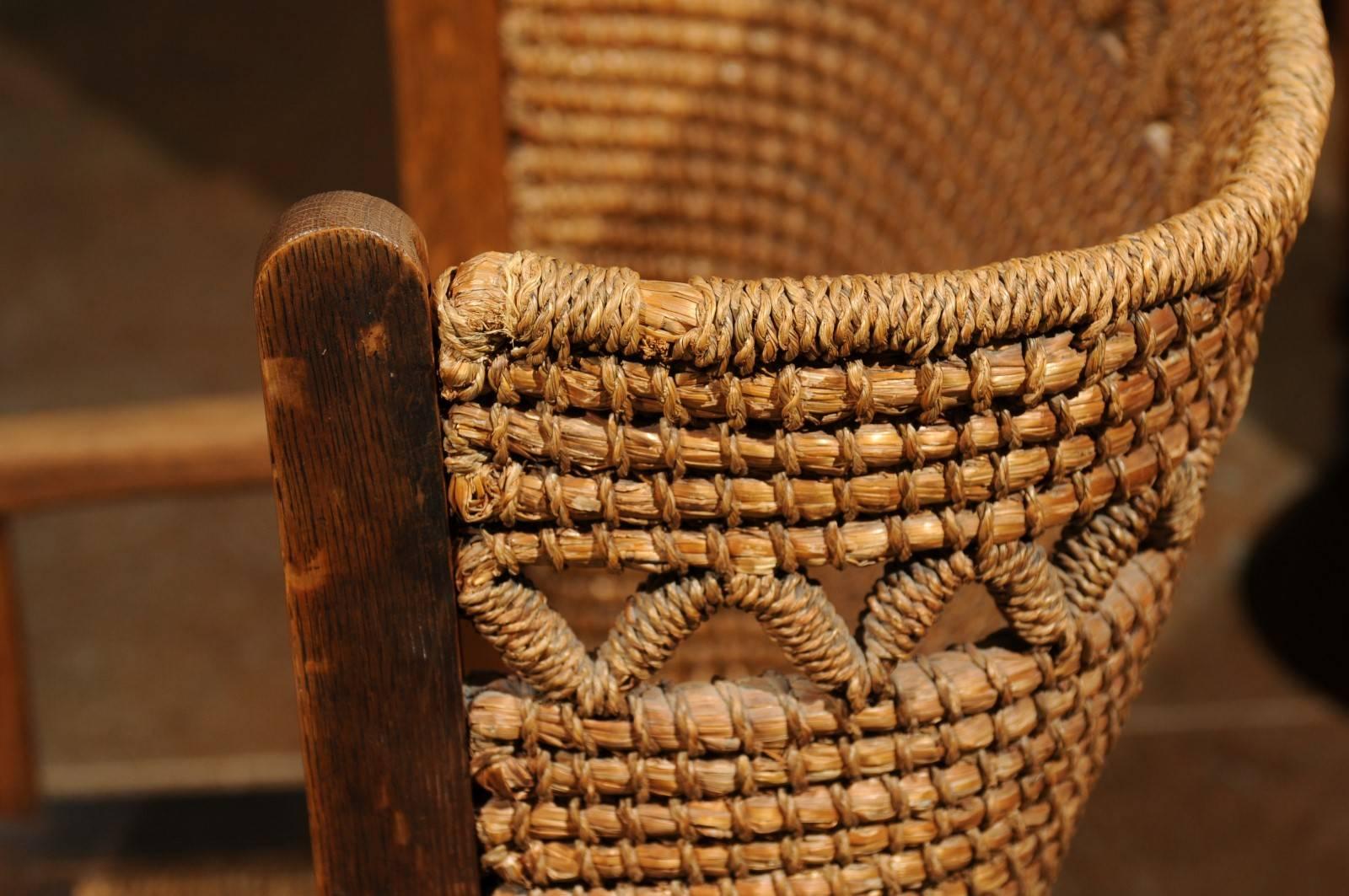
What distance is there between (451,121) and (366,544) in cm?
69

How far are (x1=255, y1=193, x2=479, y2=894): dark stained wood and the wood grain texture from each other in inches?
22.1

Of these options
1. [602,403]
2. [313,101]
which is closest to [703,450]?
[602,403]

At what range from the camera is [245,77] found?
311cm

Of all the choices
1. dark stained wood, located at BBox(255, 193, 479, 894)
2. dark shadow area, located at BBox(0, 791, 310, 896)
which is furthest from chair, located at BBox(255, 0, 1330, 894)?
dark shadow area, located at BBox(0, 791, 310, 896)

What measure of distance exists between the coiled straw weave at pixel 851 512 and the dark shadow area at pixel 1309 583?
49.0 inches

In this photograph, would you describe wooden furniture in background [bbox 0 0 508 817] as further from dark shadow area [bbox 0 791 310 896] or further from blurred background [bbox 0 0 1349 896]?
blurred background [bbox 0 0 1349 896]

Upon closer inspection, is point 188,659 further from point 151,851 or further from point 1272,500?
point 1272,500

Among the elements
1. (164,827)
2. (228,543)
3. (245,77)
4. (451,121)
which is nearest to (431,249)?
(451,121)

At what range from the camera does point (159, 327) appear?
261cm

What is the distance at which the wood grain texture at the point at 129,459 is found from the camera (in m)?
A: 1.06

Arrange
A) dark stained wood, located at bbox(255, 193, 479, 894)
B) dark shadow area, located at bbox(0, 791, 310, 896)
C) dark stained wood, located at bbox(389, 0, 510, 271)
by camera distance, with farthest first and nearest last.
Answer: dark stained wood, located at bbox(389, 0, 510, 271) < dark shadow area, located at bbox(0, 791, 310, 896) < dark stained wood, located at bbox(255, 193, 479, 894)

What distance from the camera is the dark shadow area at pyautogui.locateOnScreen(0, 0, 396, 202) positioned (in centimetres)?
294

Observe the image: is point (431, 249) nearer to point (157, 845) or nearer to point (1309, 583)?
point (157, 845)

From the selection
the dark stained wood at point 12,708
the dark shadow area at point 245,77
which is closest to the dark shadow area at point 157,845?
the dark stained wood at point 12,708
